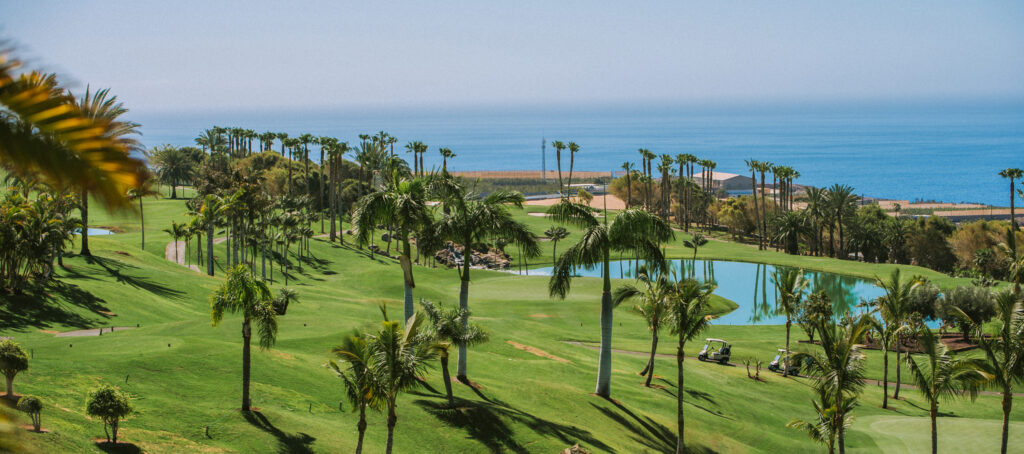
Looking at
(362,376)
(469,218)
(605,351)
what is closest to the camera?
(362,376)

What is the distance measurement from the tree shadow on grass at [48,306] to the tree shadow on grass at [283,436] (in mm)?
18905

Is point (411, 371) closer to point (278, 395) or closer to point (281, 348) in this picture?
point (278, 395)

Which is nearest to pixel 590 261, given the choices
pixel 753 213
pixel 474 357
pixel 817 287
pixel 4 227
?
pixel 474 357

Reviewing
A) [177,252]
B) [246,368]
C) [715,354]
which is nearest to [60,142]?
[246,368]

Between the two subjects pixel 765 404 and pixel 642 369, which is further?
pixel 642 369

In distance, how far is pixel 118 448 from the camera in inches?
739

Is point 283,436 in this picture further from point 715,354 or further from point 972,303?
point 972,303

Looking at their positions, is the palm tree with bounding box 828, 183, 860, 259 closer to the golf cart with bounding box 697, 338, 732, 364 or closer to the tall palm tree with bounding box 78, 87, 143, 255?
the golf cart with bounding box 697, 338, 732, 364

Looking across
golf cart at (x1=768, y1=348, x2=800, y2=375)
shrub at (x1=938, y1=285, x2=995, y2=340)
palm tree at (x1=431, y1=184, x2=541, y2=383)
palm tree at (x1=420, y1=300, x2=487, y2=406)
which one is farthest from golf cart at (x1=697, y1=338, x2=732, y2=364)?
palm tree at (x1=420, y1=300, x2=487, y2=406)

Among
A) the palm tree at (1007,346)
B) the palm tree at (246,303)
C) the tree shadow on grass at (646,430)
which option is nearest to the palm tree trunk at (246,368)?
the palm tree at (246,303)

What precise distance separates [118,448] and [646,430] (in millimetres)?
21095

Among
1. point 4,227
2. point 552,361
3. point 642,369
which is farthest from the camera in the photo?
point 642,369

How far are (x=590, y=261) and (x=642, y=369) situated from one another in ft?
45.7

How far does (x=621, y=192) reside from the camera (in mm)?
166750
